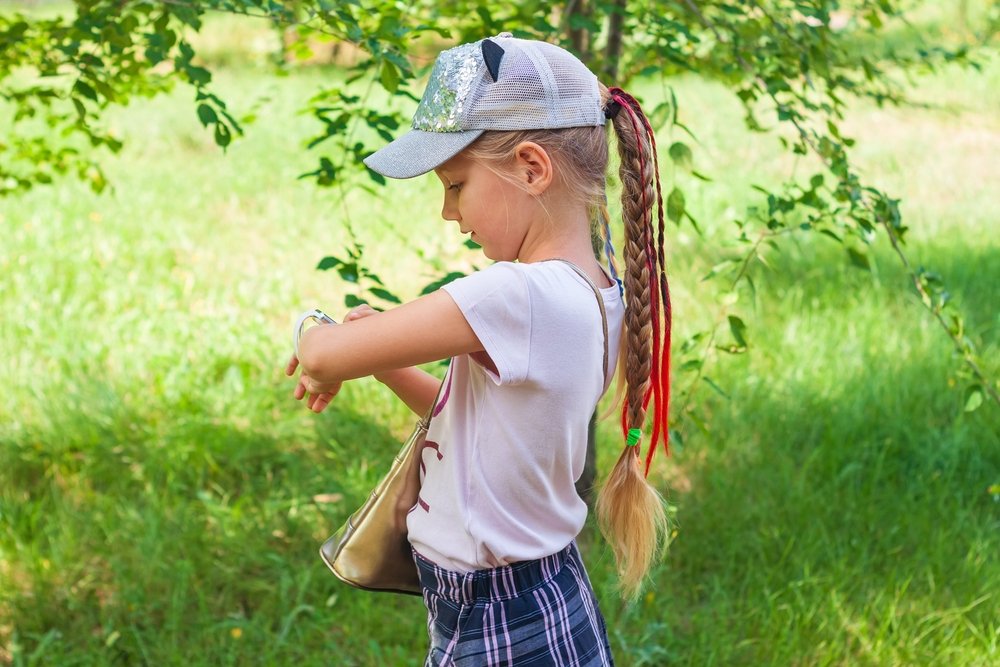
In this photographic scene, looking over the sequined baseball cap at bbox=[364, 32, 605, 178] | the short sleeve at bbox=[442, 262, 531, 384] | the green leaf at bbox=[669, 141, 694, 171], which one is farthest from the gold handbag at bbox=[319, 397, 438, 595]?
the green leaf at bbox=[669, 141, 694, 171]

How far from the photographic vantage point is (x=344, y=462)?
3367 millimetres

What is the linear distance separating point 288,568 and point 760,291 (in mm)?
2539

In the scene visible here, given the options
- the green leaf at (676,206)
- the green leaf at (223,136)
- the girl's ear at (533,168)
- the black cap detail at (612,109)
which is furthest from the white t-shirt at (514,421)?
the green leaf at (223,136)

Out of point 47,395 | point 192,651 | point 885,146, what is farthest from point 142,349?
point 885,146

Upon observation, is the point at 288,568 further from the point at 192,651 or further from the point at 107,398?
the point at 107,398

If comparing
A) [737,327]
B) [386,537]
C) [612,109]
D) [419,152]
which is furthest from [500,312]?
[737,327]

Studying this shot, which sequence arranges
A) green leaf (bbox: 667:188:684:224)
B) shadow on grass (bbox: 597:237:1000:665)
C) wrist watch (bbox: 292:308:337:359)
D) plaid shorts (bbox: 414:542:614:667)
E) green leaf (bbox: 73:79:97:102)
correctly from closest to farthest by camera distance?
wrist watch (bbox: 292:308:337:359), plaid shorts (bbox: 414:542:614:667), green leaf (bbox: 667:188:684:224), green leaf (bbox: 73:79:97:102), shadow on grass (bbox: 597:237:1000:665)

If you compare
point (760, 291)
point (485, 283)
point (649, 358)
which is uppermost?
point (485, 283)

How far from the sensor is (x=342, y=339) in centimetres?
137

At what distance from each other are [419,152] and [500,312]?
26 cm

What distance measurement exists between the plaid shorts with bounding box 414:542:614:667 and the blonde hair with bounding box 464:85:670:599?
124mm

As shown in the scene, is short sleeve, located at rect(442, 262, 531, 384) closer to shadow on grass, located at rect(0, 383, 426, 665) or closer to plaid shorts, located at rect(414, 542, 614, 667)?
plaid shorts, located at rect(414, 542, 614, 667)

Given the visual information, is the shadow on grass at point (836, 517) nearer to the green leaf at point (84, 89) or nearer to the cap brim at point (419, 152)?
the cap brim at point (419, 152)

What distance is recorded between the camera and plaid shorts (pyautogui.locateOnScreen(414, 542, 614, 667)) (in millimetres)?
1532
